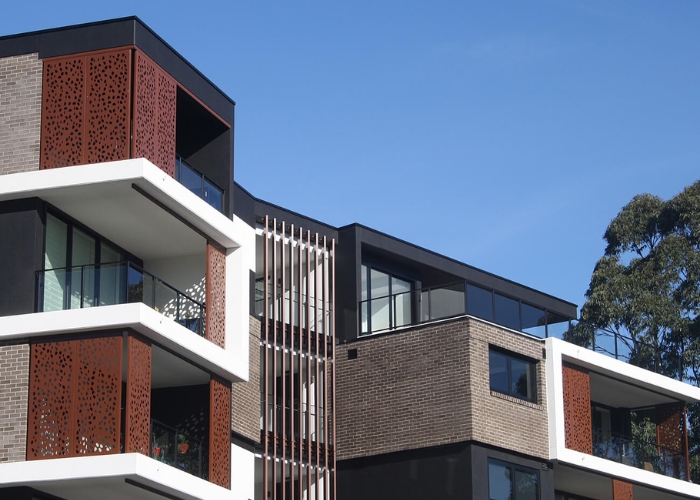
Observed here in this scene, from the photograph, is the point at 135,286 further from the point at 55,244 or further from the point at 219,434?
the point at 219,434

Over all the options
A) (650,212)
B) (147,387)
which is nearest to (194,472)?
(147,387)

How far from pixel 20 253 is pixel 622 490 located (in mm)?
20551

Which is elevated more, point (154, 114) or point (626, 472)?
point (154, 114)

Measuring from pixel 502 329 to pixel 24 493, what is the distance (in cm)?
1555

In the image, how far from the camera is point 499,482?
123ft

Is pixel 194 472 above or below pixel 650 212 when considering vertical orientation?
below

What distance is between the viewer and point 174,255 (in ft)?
116

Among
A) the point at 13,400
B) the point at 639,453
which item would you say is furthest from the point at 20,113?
the point at 639,453

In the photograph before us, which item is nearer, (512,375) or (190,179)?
(190,179)

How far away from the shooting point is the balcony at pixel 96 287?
30.6m

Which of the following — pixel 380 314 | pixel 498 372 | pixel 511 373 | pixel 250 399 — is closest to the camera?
pixel 250 399

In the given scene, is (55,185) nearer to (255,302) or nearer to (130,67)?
(130,67)

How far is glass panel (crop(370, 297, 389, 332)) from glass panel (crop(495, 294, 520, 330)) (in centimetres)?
356

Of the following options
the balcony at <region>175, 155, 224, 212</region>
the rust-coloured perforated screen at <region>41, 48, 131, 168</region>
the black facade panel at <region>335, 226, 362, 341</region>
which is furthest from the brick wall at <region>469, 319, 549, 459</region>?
the rust-coloured perforated screen at <region>41, 48, 131, 168</region>
